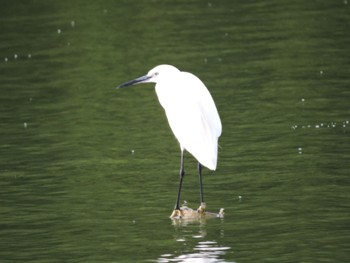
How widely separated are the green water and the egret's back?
2.42ft

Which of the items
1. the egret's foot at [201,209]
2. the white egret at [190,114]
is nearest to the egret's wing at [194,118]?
the white egret at [190,114]

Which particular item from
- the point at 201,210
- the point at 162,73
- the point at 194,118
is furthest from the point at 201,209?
the point at 162,73

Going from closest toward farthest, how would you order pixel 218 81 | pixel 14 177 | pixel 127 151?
pixel 14 177 < pixel 127 151 < pixel 218 81

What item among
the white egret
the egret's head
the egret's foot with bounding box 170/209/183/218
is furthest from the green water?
the egret's head

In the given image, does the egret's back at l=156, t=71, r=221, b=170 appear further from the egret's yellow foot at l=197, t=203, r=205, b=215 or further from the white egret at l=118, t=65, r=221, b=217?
the egret's yellow foot at l=197, t=203, r=205, b=215

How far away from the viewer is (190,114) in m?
13.3

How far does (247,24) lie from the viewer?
25797 mm

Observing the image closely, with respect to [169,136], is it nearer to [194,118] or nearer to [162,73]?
[162,73]

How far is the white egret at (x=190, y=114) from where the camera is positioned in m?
13.0

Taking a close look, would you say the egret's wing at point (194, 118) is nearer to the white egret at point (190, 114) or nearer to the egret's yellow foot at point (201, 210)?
the white egret at point (190, 114)

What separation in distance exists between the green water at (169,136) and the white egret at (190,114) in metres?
0.70

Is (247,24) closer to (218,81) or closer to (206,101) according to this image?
(218,81)

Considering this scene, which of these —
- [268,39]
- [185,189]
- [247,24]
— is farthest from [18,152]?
[247,24]

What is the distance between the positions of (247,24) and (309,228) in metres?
14.3
